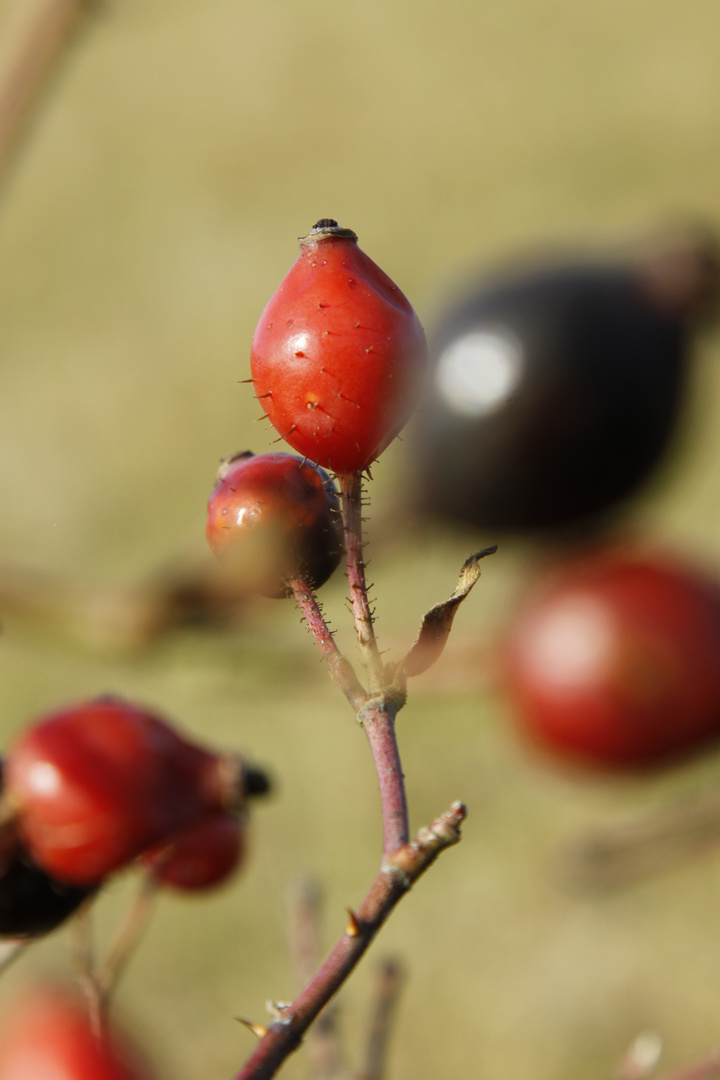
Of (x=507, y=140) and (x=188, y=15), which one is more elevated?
(x=188, y=15)

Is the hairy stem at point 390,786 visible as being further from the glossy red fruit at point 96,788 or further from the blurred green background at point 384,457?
the blurred green background at point 384,457

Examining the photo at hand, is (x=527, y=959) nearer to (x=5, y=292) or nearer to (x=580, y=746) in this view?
(x=580, y=746)

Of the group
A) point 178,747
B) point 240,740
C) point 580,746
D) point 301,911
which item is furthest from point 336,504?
point 240,740

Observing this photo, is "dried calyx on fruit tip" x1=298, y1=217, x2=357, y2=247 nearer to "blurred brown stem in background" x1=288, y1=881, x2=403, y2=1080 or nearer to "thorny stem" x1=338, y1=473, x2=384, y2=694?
"thorny stem" x1=338, y1=473, x2=384, y2=694

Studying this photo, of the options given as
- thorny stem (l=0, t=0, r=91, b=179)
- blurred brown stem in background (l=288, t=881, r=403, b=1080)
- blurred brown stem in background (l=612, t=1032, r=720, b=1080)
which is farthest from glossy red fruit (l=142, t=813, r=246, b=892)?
thorny stem (l=0, t=0, r=91, b=179)

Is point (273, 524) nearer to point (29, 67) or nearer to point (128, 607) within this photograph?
point (29, 67)

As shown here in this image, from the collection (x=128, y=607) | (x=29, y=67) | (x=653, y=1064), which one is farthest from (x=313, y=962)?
(x=29, y=67)
